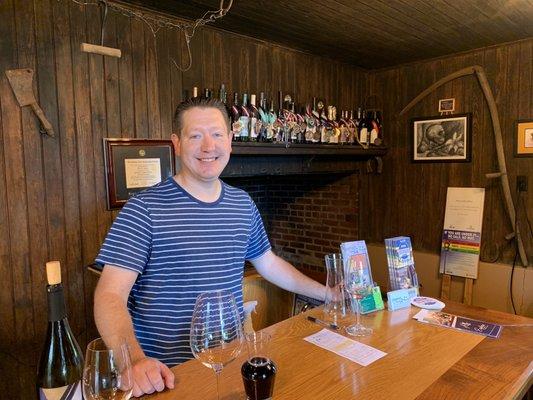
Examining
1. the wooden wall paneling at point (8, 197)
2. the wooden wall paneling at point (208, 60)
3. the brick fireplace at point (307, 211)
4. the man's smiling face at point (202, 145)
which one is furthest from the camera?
the brick fireplace at point (307, 211)

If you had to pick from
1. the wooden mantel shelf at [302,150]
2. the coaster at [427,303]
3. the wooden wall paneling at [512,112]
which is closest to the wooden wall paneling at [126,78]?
the wooden mantel shelf at [302,150]

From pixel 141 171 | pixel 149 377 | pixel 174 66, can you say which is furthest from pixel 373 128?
pixel 149 377

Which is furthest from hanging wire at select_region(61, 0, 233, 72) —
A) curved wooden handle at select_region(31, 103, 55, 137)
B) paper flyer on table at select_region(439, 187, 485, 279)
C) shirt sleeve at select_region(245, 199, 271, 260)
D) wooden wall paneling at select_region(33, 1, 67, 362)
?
paper flyer on table at select_region(439, 187, 485, 279)

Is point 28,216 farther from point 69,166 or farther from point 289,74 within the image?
point 289,74

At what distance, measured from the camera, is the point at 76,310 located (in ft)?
6.47

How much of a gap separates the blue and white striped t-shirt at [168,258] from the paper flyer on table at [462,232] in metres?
2.28

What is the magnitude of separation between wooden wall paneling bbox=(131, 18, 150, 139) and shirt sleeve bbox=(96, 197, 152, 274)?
96 cm

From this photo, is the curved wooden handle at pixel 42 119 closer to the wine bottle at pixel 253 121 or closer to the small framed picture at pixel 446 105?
the wine bottle at pixel 253 121

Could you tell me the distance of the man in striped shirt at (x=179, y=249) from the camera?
1198 millimetres

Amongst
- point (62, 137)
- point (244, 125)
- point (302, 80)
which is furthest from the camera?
point (302, 80)

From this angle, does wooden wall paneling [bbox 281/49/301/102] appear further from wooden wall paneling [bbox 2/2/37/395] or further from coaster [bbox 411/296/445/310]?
coaster [bbox 411/296/445/310]

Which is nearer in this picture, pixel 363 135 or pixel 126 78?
pixel 126 78

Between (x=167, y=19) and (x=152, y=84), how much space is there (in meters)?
0.38

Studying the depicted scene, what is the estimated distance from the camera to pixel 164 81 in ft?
7.30
